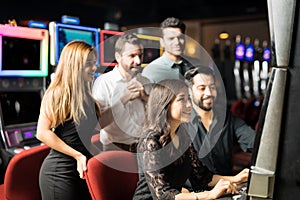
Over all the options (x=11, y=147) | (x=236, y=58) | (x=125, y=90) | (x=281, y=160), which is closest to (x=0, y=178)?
(x=11, y=147)

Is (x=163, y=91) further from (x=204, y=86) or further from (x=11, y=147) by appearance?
(x=11, y=147)

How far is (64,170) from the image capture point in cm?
179

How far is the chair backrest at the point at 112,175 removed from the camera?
1569 mm

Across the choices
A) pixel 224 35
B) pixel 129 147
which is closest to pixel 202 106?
pixel 129 147

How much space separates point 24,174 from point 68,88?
Result: 54 centimetres

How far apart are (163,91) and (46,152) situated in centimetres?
83

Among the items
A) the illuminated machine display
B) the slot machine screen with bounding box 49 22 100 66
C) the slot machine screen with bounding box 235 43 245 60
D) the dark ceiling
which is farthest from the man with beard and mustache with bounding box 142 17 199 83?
the slot machine screen with bounding box 235 43 245 60

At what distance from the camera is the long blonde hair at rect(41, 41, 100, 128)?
1.73 meters

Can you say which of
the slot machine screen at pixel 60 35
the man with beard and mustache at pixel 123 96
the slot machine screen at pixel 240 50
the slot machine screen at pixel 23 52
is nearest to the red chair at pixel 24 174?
the man with beard and mustache at pixel 123 96

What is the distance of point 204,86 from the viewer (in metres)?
1.87

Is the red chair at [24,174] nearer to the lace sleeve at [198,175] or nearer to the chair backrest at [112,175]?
the chair backrest at [112,175]

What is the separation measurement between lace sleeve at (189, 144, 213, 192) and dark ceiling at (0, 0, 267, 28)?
3954 millimetres

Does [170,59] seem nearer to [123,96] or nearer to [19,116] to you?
[123,96]

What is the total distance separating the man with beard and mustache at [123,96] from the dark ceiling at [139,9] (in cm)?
354
